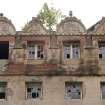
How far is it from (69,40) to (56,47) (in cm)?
86

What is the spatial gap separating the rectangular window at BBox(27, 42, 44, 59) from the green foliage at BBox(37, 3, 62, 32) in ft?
18.1

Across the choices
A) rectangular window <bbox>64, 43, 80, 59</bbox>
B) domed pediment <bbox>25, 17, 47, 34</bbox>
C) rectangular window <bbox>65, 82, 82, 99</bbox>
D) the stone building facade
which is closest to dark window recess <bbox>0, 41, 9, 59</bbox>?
the stone building facade

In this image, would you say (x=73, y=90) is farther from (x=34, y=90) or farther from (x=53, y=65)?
(x=34, y=90)

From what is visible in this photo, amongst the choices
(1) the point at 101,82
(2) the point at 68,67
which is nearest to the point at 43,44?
(2) the point at 68,67

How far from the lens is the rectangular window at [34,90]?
72.2 feet

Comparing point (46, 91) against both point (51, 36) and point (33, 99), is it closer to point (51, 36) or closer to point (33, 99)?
point (33, 99)

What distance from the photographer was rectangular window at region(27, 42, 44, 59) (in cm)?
2269

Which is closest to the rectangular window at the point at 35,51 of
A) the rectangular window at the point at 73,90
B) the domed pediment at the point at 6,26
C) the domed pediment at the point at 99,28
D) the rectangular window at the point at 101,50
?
the domed pediment at the point at 6,26

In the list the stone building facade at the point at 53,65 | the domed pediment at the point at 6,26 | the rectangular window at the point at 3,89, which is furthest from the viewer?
the domed pediment at the point at 6,26

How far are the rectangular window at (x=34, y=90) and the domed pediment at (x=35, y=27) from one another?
3.00 meters

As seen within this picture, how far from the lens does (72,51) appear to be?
74.7 ft

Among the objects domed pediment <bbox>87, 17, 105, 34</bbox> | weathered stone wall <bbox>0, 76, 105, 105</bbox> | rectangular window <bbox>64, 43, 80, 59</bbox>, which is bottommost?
weathered stone wall <bbox>0, 76, 105, 105</bbox>

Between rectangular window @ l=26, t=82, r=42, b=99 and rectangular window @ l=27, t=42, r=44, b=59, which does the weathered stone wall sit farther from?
rectangular window @ l=27, t=42, r=44, b=59

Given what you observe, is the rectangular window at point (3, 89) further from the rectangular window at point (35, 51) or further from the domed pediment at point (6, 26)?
the domed pediment at point (6, 26)
